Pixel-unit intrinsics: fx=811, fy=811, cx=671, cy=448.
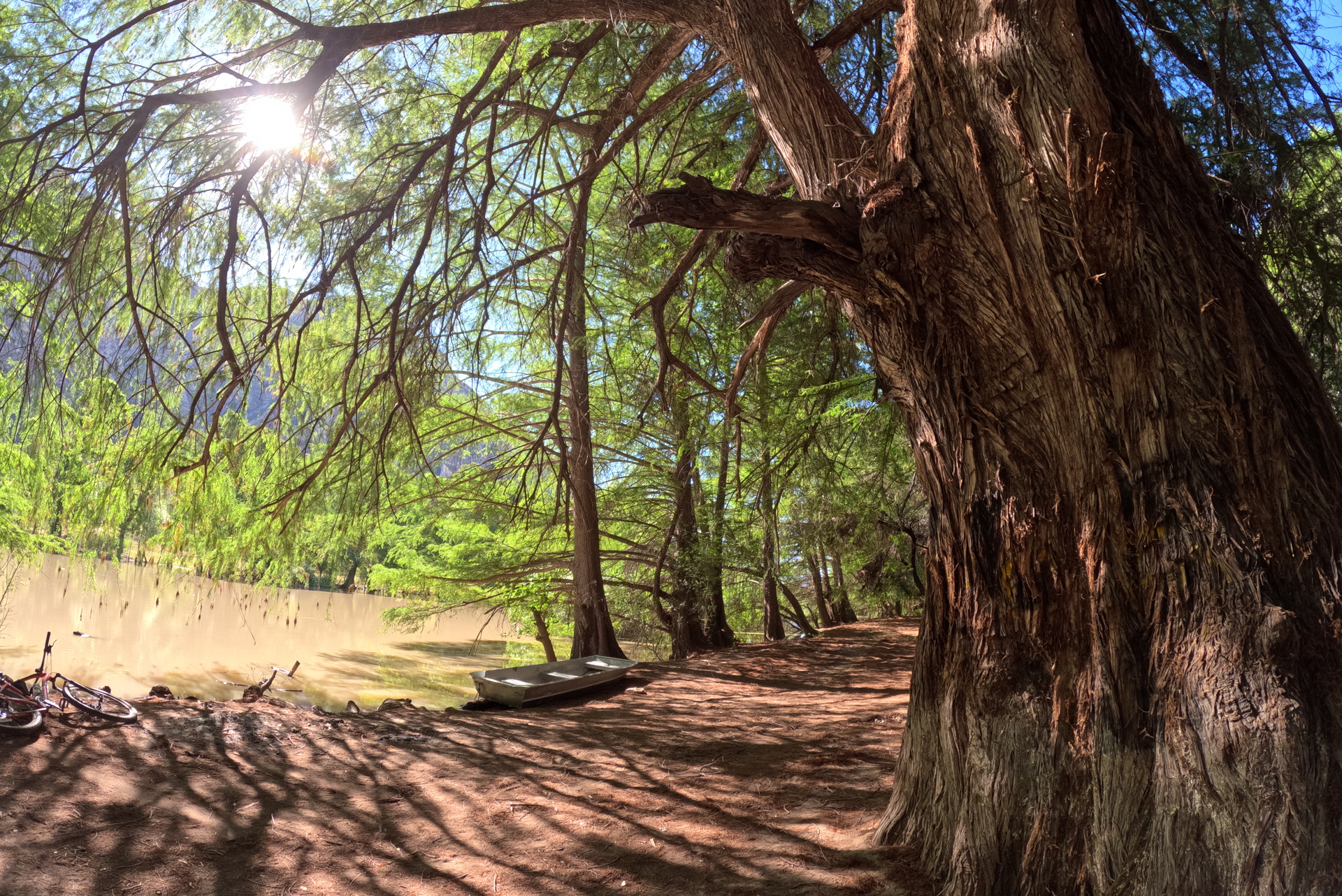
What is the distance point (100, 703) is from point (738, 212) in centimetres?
412

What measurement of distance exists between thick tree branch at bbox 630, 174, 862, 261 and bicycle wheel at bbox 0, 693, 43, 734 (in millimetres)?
3575

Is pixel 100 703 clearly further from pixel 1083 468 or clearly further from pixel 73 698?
pixel 1083 468

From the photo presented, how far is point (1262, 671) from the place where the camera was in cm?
193

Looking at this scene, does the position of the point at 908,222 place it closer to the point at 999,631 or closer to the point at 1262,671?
the point at 999,631

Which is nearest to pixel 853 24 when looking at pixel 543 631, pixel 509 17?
pixel 509 17

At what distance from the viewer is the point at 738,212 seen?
254 centimetres

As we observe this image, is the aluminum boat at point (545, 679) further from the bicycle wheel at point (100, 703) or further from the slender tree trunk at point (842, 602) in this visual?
the slender tree trunk at point (842, 602)

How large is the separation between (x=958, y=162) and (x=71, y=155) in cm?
375

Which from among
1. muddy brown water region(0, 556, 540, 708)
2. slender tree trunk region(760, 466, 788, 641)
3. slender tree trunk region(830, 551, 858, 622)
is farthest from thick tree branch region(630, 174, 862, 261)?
slender tree trunk region(830, 551, 858, 622)

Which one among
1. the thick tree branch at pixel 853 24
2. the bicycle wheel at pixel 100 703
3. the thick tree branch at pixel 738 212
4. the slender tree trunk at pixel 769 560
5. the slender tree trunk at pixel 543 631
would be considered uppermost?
the thick tree branch at pixel 853 24

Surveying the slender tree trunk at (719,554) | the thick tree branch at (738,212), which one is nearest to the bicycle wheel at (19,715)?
the thick tree branch at (738,212)

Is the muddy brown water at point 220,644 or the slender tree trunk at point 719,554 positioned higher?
the slender tree trunk at point 719,554

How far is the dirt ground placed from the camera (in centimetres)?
278

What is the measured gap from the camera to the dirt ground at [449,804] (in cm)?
278
